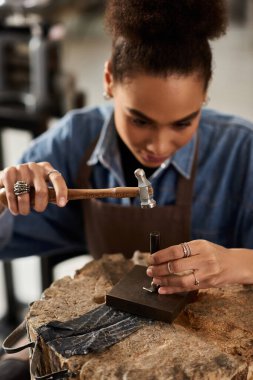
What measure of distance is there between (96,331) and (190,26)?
69cm

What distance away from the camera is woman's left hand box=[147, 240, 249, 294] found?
978 mm

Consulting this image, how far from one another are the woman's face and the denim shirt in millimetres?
193

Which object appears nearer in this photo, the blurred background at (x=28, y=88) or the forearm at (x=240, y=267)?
the forearm at (x=240, y=267)

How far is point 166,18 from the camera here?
111 centimetres

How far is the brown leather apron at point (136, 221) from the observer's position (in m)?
1.47

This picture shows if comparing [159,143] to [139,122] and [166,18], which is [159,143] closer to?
[139,122]

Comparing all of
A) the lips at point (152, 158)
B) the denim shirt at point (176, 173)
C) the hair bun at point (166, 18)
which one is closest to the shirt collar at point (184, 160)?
the denim shirt at point (176, 173)

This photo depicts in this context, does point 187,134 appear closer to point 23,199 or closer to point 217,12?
point 217,12

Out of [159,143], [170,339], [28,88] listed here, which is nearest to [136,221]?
[159,143]

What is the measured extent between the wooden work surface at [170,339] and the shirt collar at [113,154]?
437mm

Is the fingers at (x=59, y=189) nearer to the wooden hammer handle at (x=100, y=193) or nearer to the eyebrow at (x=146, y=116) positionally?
the wooden hammer handle at (x=100, y=193)

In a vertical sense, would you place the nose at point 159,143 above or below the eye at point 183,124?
below

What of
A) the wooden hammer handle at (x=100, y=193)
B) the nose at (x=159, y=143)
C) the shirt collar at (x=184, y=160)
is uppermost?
the nose at (x=159, y=143)

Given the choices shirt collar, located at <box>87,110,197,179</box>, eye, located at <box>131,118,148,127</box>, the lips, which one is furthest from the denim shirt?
eye, located at <box>131,118,148,127</box>
